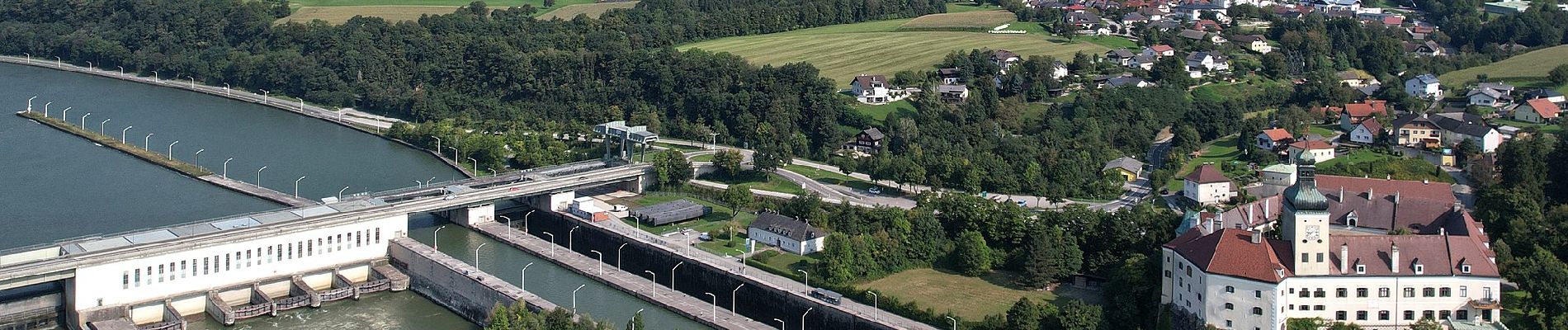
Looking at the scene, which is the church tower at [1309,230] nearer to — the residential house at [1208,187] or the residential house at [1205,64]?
the residential house at [1208,187]

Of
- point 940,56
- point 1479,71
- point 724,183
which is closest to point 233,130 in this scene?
point 724,183

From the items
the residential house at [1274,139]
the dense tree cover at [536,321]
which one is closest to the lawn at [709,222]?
the dense tree cover at [536,321]

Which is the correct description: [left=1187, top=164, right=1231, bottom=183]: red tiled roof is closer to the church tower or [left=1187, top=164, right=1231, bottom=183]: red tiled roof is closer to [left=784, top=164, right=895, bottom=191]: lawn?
[left=784, top=164, right=895, bottom=191]: lawn

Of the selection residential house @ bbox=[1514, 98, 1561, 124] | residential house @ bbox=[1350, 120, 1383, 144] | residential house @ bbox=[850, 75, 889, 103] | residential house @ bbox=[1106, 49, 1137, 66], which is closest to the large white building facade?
residential house @ bbox=[1350, 120, 1383, 144]

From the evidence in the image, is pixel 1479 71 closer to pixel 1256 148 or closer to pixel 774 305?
pixel 1256 148

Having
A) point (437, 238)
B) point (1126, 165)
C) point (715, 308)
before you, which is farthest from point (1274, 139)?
point (437, 238)

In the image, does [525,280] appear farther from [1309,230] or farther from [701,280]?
[1309,230]

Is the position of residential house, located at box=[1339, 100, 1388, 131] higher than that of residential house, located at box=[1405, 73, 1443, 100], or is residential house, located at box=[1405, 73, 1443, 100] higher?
residential house, located at box=[1405, 73, 1443, 100]
